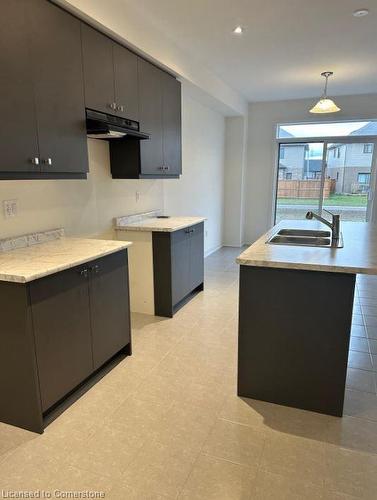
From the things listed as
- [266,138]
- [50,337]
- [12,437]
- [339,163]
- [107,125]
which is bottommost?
[12,437]

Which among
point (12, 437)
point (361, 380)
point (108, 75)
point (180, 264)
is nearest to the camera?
point (12, 437)

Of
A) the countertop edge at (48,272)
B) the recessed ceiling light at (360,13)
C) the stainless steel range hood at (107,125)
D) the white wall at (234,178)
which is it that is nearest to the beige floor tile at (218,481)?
the countertop edge at (48,272)

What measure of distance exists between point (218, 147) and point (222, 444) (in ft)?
17.4

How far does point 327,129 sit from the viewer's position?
6270mm

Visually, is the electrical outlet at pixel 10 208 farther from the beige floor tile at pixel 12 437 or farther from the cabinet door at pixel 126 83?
the beige floor tile at pixel 12 437

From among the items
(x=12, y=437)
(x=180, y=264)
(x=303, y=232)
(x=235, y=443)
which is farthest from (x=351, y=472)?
(x=180, y=264)

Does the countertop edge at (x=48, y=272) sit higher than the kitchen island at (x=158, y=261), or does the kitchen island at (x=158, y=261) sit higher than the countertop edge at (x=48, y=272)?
the countertop edge at (x=48, y=272)

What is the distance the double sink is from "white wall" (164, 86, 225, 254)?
74.3 inches

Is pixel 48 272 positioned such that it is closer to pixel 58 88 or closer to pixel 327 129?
pixel 58 88

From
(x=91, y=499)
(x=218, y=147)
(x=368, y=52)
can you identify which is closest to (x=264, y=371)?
(x=91, y=499)

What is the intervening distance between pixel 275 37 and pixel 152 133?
1.56m

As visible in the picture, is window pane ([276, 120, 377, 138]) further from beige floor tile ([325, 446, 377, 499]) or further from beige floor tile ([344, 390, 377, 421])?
beige floor tile ([325, 446, 377, 499])

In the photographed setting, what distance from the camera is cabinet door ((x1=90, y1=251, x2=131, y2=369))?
90.2 inches

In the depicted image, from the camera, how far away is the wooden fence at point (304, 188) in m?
6.47
